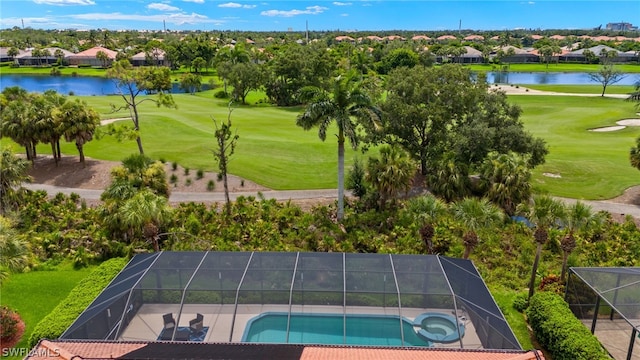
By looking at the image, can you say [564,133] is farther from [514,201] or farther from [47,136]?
[47,136]

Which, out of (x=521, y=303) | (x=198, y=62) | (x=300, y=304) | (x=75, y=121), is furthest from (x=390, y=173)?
(x=198, y=62)

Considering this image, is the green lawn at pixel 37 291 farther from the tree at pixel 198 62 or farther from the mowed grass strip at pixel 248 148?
the tree at pixel 198 62

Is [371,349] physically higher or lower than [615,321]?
higher

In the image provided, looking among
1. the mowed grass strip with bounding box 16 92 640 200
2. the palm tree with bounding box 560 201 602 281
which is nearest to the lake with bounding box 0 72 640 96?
the mowed grass strip with bounding box 16 92 640 200

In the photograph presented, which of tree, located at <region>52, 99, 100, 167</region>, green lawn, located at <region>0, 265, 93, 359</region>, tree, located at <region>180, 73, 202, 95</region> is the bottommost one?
green lawn, located at <region>0, 265, 93, 359</region>

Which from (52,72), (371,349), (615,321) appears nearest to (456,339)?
(371,349)

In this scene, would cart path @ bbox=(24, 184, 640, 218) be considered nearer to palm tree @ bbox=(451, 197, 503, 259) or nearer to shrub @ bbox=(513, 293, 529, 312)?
palm tree @ bbox=(451, 197, 503, 259)
